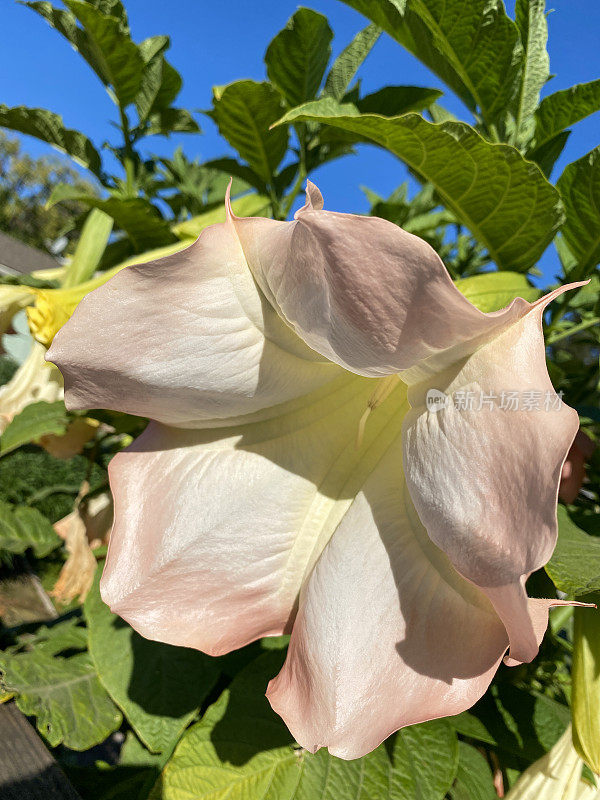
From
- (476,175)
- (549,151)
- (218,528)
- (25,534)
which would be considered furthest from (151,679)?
(549,151)

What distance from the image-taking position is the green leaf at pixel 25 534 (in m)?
0.82

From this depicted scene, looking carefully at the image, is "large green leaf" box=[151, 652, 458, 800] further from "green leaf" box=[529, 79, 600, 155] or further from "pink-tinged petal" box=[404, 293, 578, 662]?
"green leaf" box=[529, 79, 600, 155]

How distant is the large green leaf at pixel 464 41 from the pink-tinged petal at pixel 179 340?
308mm

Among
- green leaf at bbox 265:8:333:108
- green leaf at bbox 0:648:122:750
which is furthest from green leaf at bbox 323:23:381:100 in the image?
green leaf at bbox 0:648:122:750

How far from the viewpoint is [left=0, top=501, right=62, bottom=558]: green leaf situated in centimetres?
82

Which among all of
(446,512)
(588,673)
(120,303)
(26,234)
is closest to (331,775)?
(588,673)

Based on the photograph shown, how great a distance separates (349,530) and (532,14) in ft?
1.70

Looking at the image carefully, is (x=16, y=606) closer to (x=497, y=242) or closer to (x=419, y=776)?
(x=419, y=776)

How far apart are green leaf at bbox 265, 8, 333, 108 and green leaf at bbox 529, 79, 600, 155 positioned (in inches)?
11.3

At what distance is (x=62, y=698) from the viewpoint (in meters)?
0.65

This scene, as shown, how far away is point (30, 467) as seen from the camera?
19.1 feet

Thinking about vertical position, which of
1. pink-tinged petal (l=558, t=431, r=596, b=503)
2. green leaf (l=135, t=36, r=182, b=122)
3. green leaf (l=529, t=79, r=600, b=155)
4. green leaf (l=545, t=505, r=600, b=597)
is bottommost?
pink-tinged petal (l=558, t=431, r=596, b=503)
